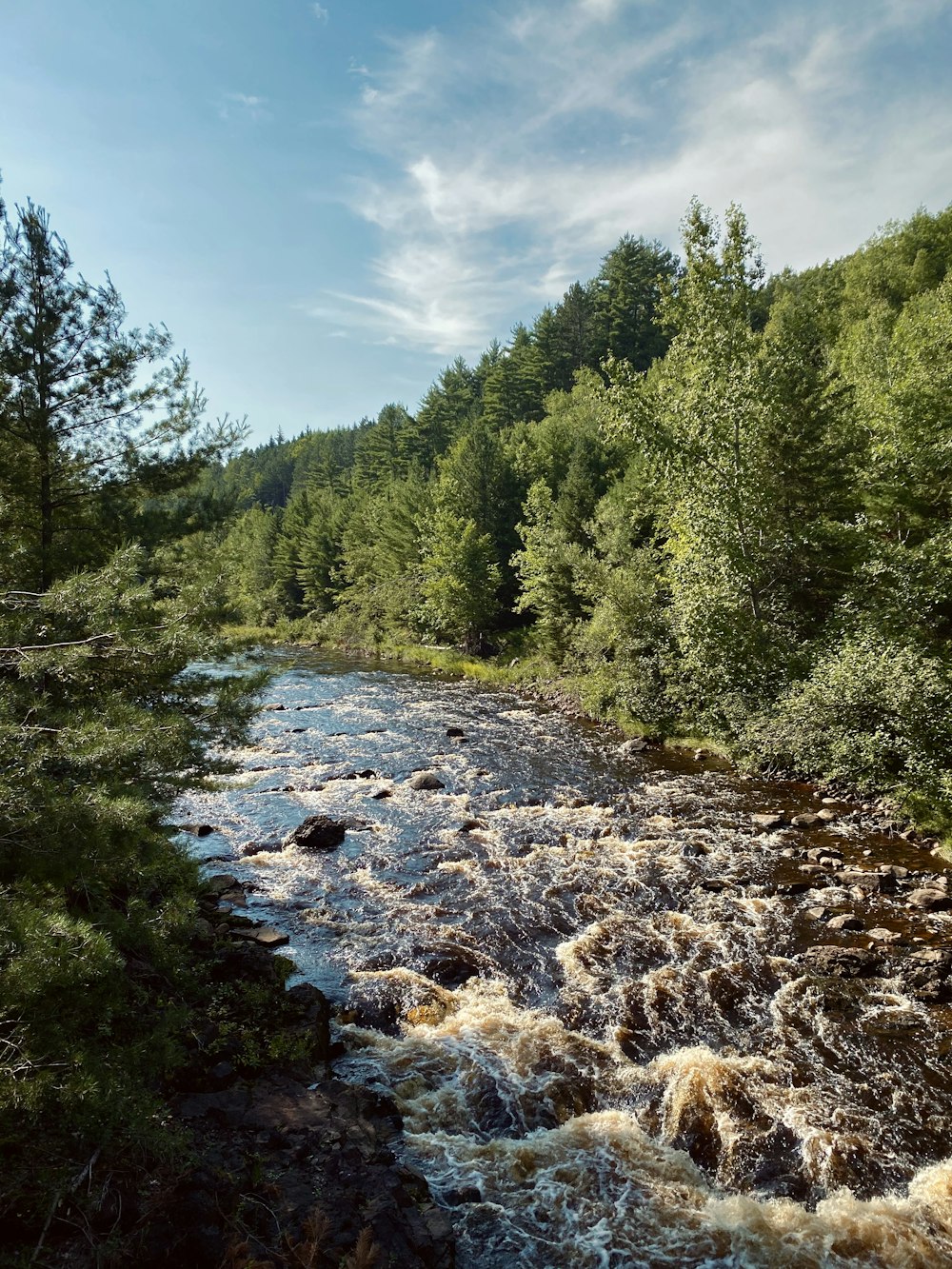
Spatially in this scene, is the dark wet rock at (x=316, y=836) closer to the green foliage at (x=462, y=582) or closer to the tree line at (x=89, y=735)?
the tree line at (x=89, y=735)

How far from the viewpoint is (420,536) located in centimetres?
5272

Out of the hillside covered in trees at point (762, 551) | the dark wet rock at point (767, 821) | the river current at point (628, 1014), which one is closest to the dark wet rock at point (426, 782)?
the river current at point (628, 1014)

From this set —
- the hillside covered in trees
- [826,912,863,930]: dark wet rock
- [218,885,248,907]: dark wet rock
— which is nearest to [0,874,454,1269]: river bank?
[218,885,248,907]: dark wet rock

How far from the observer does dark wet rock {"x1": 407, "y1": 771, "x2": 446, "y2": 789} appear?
730 inches

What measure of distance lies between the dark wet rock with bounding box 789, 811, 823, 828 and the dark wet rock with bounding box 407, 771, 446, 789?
30.7ft

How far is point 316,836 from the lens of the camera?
14875 millimetres

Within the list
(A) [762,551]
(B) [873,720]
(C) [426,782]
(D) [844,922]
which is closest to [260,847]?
(C) [426,782]

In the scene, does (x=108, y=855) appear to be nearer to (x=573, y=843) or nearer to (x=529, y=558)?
(x=573, y=843)

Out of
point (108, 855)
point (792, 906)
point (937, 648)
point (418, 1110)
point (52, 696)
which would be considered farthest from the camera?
point (937, 648)

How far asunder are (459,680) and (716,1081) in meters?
29.9

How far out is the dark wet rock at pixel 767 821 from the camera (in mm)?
14922

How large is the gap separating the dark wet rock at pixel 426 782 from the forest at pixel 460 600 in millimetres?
7239

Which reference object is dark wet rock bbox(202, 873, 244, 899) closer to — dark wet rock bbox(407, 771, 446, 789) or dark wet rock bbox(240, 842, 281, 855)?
dark wet rock bbox(240, 842, 281, 855)

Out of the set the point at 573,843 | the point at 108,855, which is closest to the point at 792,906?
the point at 573,843
